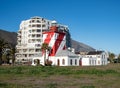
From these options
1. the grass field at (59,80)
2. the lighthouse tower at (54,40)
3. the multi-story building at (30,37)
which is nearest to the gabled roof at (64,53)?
the lighthouse tower at (54,40)

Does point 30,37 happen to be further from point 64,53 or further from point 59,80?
point 59,80

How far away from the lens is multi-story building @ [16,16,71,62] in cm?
12625

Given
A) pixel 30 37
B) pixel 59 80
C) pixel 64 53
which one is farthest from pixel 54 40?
pixel 59 80

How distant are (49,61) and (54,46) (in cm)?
580

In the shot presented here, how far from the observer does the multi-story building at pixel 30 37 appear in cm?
12625

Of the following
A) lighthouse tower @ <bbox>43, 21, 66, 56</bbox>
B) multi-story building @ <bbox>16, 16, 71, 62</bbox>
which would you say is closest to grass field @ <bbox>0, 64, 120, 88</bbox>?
lighthouse tower @ <bbox>43, 21, 66, 56</bbox>

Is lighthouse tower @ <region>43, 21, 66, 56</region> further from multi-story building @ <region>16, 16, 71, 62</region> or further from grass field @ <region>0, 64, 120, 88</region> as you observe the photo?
grass field @ <region>0, 64, 120, 88</region>

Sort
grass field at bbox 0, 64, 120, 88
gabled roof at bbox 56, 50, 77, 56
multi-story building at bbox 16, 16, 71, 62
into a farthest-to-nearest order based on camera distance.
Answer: multi-story building at bbox 16, 16, 71, 62 < gabled roof at bbox 56, 50, 77, 56 < grass field at bbox 0, 64, 120, 88

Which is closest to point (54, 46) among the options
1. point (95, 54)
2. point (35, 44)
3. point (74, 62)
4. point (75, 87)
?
point (74, 62)

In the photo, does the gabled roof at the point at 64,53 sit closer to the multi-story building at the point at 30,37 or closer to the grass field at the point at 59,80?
the multi-story building at the point at 30,37

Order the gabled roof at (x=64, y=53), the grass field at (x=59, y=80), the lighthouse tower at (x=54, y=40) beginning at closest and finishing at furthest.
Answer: the grass field at (x=59, y=80) → the gabled roof at (x=64, y=53) → the lighthouse tower at (x=54, y=40)

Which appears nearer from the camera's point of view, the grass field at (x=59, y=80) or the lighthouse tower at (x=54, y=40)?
the grass field at (x=59, y=80)

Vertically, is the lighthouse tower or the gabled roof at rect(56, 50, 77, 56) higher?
the lighthouse tower

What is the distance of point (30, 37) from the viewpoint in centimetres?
13662
